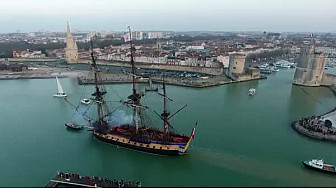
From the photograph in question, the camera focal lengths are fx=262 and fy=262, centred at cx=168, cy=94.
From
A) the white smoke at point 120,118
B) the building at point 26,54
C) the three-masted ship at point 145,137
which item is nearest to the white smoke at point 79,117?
the white smoke at point 120,118

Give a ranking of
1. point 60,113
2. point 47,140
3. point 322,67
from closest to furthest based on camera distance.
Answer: point 47,140 < point 60,113 < point 322,67

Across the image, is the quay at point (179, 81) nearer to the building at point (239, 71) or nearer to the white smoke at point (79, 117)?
the building at point (239, 71)

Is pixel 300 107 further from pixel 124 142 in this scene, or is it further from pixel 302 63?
pixel 124 142

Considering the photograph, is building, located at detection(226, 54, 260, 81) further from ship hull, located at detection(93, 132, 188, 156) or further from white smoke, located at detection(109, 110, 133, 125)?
ship hull, located at detection(93, 132, 188, 156)

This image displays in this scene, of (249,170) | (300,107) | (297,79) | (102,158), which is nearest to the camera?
(249,170)

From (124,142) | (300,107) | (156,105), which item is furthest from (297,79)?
(124,142)
